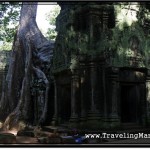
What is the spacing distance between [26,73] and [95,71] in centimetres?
139

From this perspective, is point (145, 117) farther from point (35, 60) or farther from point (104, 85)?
point (35, 60)

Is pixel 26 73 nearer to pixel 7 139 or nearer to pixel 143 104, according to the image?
pixel 7 139

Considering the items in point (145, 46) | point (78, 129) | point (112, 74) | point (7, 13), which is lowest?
point (78, 129)

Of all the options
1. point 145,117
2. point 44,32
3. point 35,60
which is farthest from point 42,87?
point 145,117

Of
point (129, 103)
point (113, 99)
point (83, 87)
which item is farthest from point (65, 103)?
point (129, 103)

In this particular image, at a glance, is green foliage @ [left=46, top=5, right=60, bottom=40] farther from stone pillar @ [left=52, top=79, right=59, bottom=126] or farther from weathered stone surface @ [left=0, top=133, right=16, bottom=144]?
weathered stone surface @ [left=0, top=133, right=16, bottom=144]

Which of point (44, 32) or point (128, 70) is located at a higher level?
point (44, 32)

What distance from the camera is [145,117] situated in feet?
25.1

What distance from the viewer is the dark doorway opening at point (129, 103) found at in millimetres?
7773

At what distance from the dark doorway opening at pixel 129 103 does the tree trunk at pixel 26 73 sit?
155 cm

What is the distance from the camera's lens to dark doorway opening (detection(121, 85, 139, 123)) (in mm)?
7773

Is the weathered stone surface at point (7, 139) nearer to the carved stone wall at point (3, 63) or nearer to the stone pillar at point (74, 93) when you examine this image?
the carved stone wall at point (3, 63)

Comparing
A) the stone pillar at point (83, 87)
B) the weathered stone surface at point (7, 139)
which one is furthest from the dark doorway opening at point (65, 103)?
the weathered stone surface at point (7, 139)

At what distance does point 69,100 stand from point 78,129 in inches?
26.5
